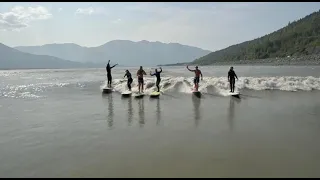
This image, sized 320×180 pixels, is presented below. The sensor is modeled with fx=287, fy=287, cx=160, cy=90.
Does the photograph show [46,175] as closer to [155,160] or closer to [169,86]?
[155,160]

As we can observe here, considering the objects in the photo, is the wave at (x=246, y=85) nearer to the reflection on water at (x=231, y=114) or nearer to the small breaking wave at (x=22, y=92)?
the reflection on water at (x=231, y=114)

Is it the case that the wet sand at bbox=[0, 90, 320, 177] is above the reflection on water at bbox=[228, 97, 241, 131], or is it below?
below

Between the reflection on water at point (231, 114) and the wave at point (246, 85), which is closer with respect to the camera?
the reflection on water at point (231, 114)

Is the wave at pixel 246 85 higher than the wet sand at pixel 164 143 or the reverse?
higher

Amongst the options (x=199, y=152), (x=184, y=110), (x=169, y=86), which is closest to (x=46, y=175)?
(x=199, y=152)

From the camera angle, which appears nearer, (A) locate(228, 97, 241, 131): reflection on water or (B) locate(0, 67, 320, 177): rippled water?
(B) locate(0, 67, 320, 177): rippled water

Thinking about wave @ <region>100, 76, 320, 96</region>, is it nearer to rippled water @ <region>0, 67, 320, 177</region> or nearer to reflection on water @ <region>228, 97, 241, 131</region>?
reflection on water @ <region>228, 97, 241, 131</region>

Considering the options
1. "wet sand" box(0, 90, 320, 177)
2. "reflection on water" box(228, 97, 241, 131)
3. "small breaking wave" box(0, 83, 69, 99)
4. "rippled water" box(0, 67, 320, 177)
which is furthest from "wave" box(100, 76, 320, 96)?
"wet sand" box(0, 90, 320, 177)

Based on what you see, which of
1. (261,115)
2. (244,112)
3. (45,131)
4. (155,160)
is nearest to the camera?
(155,160)

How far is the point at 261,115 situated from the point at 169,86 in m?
12.6

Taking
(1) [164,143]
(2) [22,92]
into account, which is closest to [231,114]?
(1) [164,143]

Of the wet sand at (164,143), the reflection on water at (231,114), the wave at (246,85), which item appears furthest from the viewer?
the wave at (246,85)

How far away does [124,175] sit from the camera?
6.15m

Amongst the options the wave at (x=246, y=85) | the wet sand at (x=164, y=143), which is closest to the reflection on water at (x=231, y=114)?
the wet sand at (x=164, y=143)
